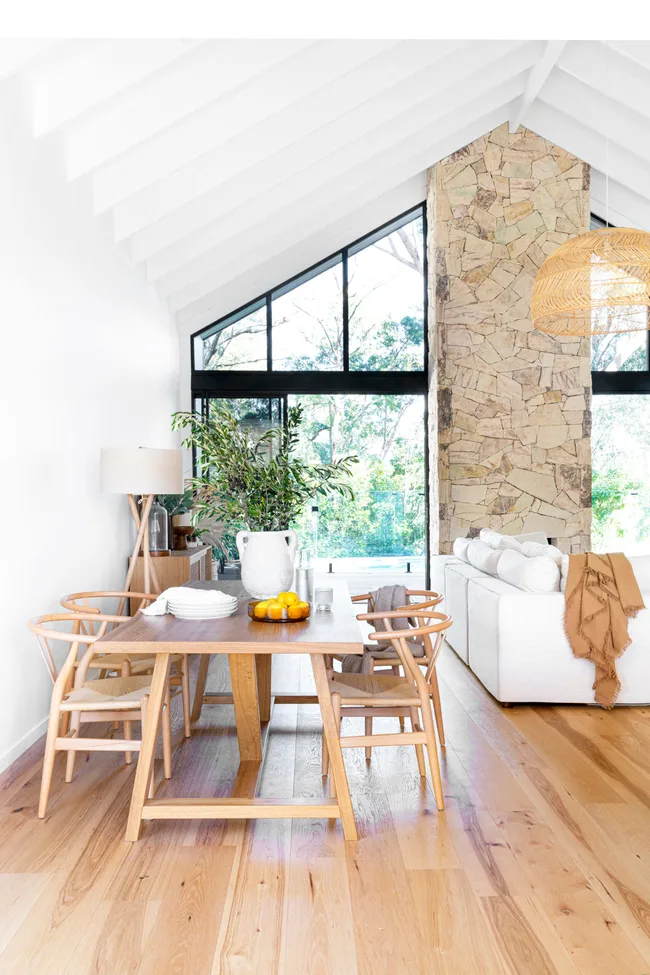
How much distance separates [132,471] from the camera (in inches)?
177

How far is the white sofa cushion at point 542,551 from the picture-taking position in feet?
15.4

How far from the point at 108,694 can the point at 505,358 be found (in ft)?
19.6

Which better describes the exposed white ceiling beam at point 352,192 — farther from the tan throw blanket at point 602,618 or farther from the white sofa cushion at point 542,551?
the tan throw blanket at point 602,618

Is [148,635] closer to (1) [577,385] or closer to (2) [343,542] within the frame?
(2) [343,542]

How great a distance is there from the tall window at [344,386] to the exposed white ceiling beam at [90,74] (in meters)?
4.50

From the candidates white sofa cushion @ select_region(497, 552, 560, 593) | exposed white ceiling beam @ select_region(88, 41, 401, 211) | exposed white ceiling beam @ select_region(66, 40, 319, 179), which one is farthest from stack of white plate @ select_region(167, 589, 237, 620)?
exposed white ceiling beam @ select_region(88, 41, 401, 211)

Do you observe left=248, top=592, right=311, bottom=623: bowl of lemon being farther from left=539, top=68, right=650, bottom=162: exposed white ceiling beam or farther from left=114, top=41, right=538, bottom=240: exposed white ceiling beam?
left=539, top=68, right=650, bottom=162: exposed white ceiling beam

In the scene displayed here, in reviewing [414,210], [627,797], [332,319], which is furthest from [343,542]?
[627,797]

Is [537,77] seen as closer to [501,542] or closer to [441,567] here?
[501,542]

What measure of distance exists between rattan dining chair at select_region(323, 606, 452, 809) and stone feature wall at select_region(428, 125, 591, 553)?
4672mm

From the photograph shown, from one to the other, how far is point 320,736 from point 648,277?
3.78m

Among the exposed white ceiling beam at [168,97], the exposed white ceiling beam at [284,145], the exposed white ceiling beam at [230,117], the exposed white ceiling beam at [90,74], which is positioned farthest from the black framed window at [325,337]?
the exposed white ceiling beam at [90,74]

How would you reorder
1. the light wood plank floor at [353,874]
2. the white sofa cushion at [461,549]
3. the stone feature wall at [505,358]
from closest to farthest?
1. the light wood plank floor at [353,874]
2. the white sofa cushion at [461,549]
3. the stone feature wall at [505,358]

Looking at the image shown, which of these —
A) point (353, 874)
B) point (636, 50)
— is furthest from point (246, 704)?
point (636, 50)
